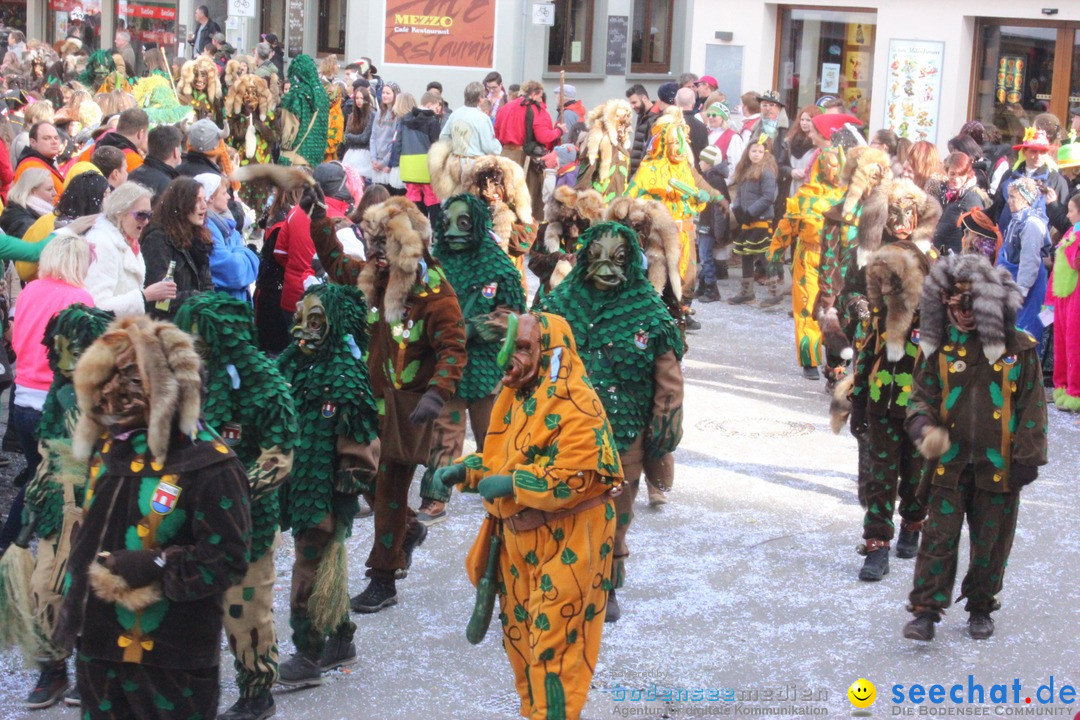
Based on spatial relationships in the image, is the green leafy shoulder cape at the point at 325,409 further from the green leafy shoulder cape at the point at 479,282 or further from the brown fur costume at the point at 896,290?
the brown fur costume at the point at 896,290

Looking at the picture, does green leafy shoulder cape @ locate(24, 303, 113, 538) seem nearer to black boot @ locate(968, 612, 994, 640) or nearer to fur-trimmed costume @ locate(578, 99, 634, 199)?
black boot @ locate(968, 612, 994, 640)

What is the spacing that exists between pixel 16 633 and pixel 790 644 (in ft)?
11.0

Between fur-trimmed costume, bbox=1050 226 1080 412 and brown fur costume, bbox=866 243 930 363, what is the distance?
14.0 feet

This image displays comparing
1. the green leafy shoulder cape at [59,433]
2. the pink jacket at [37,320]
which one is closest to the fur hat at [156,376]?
the green leafy shoulder cape at [59,433]

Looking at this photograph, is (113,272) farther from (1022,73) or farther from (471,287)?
(1022,73)

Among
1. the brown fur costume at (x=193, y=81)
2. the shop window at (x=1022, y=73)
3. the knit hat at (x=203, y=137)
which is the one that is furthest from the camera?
the shop window at (x=1022, y=73)

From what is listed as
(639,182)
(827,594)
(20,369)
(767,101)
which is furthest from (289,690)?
(767,101)

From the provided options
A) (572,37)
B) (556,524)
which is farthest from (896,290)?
(572,37)

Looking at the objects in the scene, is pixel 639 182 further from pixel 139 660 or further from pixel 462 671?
pixel 139 660

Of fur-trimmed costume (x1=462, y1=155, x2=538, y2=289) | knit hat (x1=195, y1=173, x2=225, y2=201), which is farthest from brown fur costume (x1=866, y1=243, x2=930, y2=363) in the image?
knit hat (x1=195, y1=173, x2=225, y2=201)

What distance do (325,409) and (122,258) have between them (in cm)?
207

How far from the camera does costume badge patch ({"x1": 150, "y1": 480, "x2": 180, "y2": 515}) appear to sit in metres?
3.97

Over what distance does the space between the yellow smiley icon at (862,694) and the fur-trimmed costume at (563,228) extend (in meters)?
3.52

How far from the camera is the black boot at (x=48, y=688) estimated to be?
5398 mm
